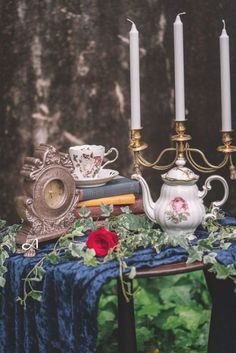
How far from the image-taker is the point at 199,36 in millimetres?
3113

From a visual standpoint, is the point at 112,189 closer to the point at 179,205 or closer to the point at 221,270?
the point at 179,205

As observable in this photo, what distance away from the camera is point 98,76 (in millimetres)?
3102

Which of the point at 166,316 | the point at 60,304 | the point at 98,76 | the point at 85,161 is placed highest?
the point at 98,76

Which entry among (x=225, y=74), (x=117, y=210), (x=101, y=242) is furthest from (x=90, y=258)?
(x=225, y=74)

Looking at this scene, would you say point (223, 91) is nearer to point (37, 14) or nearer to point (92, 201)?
point (92, 201)

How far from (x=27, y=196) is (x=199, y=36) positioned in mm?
1433

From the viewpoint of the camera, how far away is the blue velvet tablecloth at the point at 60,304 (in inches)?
68.3

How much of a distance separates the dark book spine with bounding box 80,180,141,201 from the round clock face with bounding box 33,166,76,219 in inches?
A: 2.4

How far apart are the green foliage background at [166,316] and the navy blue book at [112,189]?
2.84 ft

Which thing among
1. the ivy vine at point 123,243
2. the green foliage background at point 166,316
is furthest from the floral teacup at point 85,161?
the green foliage background at point 166,316

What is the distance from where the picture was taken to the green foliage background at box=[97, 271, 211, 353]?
288 centimetres

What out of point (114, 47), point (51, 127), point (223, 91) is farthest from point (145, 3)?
point (223, 91)

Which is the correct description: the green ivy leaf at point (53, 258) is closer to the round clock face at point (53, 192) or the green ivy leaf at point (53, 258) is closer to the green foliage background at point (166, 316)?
the round clock face at point (53, 192)

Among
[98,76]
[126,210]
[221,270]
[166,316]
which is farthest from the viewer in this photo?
[98,76]
